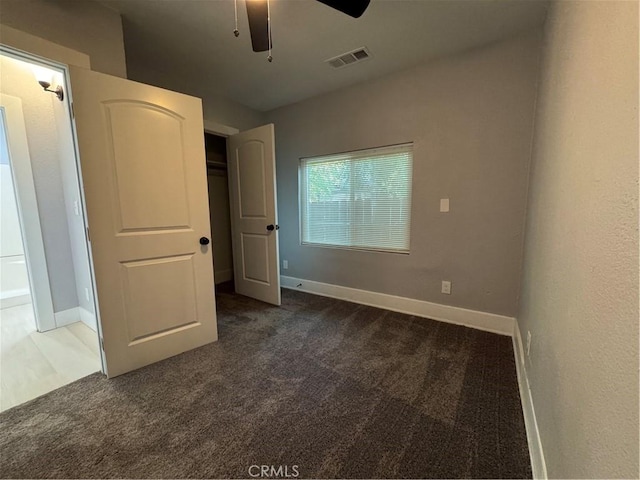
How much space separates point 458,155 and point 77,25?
9.83ft

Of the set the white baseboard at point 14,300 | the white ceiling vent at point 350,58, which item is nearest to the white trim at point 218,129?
the white ceiling vent at point 350,58

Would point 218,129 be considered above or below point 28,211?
above

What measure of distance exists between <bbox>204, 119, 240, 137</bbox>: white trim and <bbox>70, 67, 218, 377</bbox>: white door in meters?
1.08

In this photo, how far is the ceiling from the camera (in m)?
1.80

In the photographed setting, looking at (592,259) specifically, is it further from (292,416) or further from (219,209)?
(219,209)

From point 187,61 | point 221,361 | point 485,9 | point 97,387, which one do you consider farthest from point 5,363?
point 485,9

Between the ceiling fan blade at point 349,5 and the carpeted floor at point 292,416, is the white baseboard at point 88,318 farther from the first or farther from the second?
the ceiling fan blade at point 349,5

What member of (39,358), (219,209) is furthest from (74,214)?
(219,209)

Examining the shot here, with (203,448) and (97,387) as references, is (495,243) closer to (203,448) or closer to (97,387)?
(203,448)

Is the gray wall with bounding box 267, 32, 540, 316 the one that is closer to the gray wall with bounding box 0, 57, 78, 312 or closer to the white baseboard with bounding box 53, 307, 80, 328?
the gray wall with bounding box 0, 57, 78, 312

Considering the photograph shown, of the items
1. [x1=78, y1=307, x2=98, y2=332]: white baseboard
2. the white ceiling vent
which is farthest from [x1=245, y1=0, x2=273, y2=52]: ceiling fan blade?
[x1=78, y1=307, x2=98, y2=332]: white baseboard

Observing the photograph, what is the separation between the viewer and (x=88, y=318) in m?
2.65
